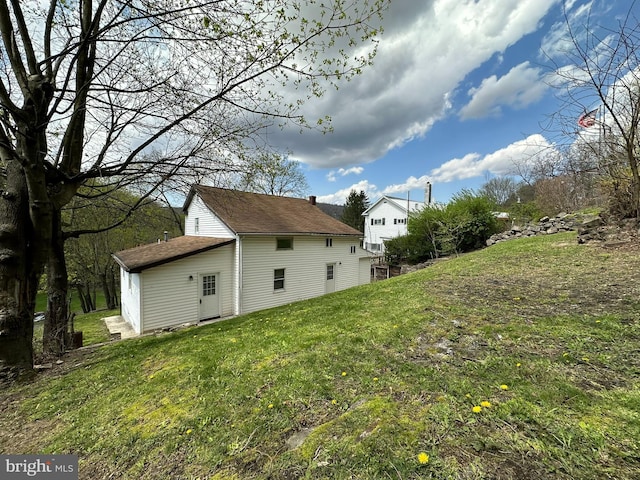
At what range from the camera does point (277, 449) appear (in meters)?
1.87

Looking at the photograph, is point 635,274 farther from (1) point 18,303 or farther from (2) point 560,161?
(1) point 18,303

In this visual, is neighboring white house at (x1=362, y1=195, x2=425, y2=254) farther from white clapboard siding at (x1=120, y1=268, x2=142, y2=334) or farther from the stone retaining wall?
white clapboard siding at (x1=120, y1=268, x2=142, y2=334)

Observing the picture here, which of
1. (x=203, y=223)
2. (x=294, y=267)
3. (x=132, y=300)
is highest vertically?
(x=203, y=223)

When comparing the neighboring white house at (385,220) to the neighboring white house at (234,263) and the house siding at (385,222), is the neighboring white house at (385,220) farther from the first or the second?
the neighboring white house at (234,263)

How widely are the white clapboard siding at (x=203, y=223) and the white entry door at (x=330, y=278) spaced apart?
5.94 meters

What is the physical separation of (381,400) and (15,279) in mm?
5113

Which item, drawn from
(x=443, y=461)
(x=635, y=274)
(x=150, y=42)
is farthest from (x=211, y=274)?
(x=635, y=274)

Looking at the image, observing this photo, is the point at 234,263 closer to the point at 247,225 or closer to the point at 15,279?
the point at 247,225

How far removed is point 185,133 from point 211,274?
6962mm

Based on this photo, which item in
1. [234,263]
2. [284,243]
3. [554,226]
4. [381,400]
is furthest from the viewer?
[284,243]

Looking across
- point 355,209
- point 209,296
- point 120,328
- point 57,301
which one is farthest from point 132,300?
point 355,209

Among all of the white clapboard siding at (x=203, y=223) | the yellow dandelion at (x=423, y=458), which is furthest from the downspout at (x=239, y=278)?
the yellow dandelion at (x=423, y=458)

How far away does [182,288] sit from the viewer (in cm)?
995

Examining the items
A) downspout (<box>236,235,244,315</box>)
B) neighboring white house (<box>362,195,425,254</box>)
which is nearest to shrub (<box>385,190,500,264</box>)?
neighboring white house (<box>362,195,425,254</box>)
